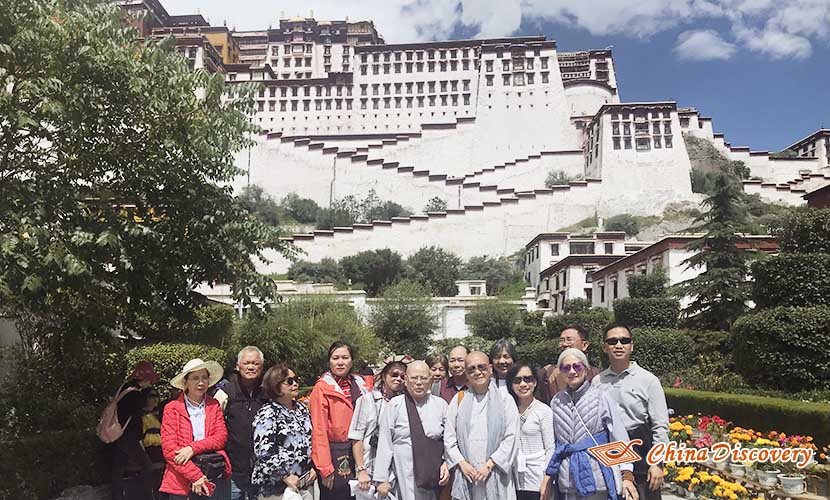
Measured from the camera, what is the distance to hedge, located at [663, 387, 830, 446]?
7.32m

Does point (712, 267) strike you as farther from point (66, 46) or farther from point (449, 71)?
point (449, 71)

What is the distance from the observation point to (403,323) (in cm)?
3475

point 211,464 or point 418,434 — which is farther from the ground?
point 418,434

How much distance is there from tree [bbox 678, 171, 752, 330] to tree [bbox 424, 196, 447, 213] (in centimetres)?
4010

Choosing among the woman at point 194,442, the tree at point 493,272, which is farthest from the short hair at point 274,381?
the tree at point 493,272

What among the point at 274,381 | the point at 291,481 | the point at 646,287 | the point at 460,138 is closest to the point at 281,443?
the point at 291,481

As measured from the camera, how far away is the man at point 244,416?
513cm

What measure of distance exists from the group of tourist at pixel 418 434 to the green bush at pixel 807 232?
707 centimetres

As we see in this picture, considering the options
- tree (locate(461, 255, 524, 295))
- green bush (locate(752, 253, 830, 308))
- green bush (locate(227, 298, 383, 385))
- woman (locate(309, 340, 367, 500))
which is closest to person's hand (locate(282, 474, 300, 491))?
woman (locate(309, 340, 367, 500))

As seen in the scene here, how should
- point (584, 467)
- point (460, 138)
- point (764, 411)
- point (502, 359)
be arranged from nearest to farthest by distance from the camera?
point (584, 467) → point (502, 359) → point (764, 411) → point (460, 138)

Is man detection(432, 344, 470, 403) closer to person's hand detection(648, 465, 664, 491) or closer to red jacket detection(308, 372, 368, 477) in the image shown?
red jacket detection(308, 372, 368, 477)

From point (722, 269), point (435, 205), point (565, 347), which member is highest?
point (435, 205)

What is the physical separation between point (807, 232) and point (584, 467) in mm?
8051

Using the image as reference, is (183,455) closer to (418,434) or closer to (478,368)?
(418,434)
